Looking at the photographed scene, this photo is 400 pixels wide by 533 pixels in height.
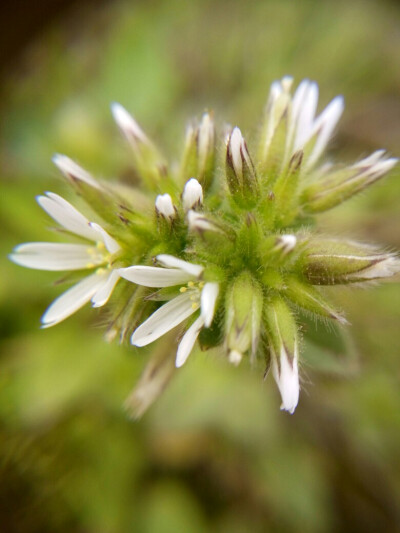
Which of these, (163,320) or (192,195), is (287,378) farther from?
(192,195)

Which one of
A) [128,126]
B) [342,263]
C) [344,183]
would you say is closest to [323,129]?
[344,183]

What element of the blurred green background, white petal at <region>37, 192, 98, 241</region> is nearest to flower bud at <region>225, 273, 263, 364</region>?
white petal at <region>37, 192, 98, 241</region>

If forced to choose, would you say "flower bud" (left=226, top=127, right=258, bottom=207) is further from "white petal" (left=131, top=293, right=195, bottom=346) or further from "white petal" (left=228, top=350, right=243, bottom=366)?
"white petal" (left=228, top=350, right=243, bottom=366)

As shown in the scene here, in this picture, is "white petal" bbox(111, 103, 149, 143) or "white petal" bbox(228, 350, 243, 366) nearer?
"white petal" bbox(228, 350, 243, 366)

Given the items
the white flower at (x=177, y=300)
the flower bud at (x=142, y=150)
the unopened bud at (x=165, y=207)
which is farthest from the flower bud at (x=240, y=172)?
the flower bud at (x=142, y=150)

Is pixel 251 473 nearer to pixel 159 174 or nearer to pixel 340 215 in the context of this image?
pixel 340 215

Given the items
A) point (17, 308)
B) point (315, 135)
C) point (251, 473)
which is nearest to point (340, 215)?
point (315, 135)

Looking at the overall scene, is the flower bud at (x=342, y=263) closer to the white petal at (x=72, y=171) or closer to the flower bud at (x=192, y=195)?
the flower bud at (x=192, y=195)
